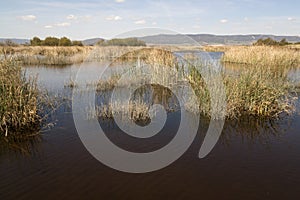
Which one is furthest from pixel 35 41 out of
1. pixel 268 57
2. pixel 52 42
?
pixel 268 57

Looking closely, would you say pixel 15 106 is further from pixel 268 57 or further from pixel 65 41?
pixel 65 41

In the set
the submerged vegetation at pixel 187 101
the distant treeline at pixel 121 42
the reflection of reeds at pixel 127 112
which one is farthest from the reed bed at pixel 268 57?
the distant treeline at pixel 121 42

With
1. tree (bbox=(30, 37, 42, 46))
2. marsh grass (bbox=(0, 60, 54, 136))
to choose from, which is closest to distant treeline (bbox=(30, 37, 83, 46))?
tree (bbox=(30, 37, 42, 46))

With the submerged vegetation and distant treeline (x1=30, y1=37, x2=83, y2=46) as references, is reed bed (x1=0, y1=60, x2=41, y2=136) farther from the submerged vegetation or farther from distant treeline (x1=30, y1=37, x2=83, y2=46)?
distant treeline (x1=30, y1=37, x2=83, y2=46)

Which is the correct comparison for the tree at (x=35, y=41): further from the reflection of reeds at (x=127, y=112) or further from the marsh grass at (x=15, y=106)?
the reflection of reeds at (x=127, y=112)

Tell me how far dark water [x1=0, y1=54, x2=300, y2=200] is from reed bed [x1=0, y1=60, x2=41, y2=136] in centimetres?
70

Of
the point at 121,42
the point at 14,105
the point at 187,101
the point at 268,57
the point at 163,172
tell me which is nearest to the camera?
the point at 163,172

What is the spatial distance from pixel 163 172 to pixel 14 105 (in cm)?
404

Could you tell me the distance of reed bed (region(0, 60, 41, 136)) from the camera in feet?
20.3

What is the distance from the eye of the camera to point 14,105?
632cm

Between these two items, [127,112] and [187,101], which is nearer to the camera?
[127,112]

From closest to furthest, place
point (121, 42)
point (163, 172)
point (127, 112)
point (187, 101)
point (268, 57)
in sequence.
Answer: point (163, 172), point (127, 112), point (187, 101), point (268, 57), point (121, 42)

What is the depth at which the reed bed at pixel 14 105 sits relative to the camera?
6.20 m

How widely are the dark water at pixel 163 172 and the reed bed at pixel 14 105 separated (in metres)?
0.70
